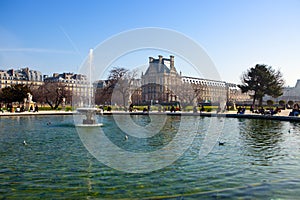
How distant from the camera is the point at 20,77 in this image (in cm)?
10525

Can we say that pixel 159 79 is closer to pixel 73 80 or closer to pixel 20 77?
pixel 73 80

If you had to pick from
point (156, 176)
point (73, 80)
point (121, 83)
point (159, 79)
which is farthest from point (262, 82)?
point (73, 80)

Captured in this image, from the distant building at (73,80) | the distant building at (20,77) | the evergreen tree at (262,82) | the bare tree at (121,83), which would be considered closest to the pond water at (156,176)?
the bare tree at (121,83)

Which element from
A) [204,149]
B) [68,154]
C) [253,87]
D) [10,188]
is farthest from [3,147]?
[253,87]

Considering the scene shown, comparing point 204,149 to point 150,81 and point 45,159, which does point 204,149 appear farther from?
point 150,81

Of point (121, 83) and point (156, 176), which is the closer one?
point (156, 176)

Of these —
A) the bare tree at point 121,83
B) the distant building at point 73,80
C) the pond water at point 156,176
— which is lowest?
the pond water at point 156,176

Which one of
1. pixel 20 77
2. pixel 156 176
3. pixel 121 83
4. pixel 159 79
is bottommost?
pixel 156 176

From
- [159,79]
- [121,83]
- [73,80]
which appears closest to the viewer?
[121,83]

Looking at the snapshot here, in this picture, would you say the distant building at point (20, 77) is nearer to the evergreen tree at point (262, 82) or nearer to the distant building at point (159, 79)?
the distant building at point (159, 79)

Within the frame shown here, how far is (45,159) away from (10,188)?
3035 millimetres

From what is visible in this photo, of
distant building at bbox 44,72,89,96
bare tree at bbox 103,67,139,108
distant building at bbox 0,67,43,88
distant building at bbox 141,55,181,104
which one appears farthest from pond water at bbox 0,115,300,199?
distant building at bbox 44,72,89,96

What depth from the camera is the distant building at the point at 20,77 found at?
323 feet

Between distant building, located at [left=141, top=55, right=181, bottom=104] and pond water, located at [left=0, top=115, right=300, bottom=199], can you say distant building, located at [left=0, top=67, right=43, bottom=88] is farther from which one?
pond water, located at [left=0, top=115, right=300, bottom=199]
